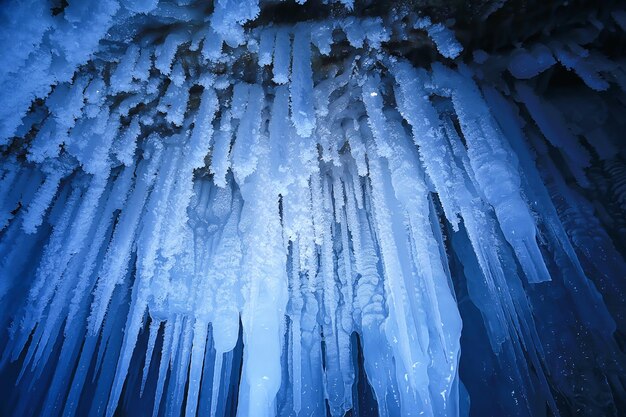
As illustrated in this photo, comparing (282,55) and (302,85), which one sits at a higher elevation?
(282,55)

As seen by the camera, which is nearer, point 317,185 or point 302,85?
point 302,85

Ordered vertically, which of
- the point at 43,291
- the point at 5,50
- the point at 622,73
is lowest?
the point at 43,291

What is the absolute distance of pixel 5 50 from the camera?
199cm

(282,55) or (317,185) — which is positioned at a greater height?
(282,55)

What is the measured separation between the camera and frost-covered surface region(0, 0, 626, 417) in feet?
7.56

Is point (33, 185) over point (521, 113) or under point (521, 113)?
under

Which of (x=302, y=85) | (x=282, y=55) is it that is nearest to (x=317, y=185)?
(x=302, y=85)

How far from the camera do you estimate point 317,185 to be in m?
3.25

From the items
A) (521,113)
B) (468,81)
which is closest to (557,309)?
(521,113)

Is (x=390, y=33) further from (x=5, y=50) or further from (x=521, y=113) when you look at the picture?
(x=5, y=50)

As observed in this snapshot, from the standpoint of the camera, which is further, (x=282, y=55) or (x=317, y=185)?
(x=317, y=185)

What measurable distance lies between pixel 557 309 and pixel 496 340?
654mm

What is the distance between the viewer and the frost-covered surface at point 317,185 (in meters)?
2.30

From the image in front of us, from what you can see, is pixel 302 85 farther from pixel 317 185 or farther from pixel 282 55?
pixel 317 185
